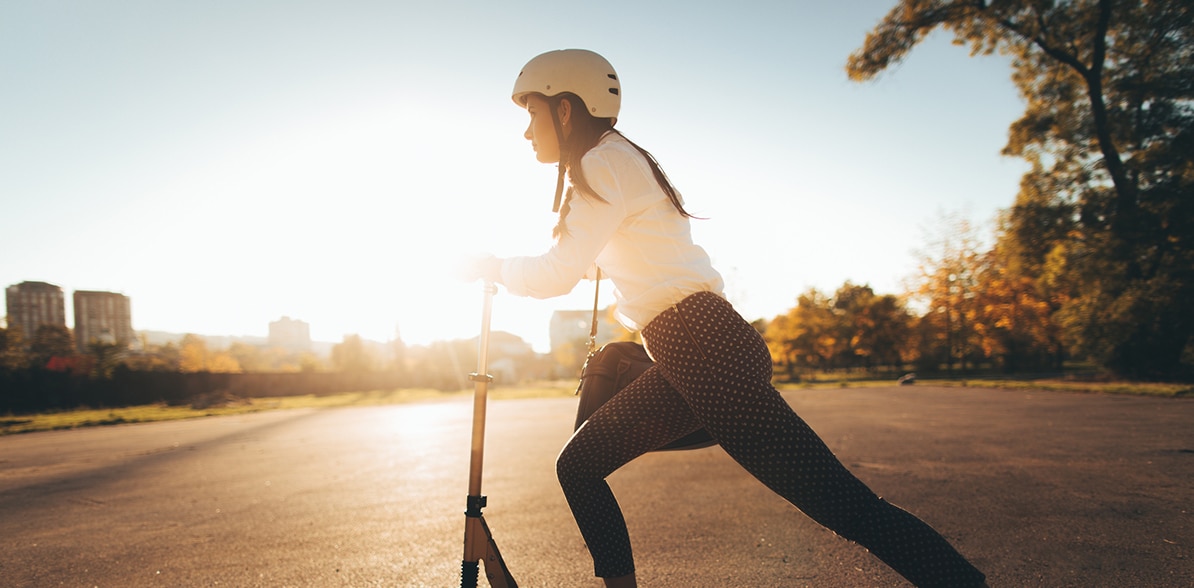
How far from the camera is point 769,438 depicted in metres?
1.69

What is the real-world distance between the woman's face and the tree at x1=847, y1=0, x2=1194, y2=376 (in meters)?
18.9

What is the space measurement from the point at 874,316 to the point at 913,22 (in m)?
30.5

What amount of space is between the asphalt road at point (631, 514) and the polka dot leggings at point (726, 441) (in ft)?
4.11

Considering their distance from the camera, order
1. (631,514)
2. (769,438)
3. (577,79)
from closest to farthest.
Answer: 1. (769,438)
2. (577,79)
3. (631,514)

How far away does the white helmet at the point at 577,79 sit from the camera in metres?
2.08

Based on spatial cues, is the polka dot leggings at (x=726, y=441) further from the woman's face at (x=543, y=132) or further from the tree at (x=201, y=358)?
the tree at (x=201, y=358)

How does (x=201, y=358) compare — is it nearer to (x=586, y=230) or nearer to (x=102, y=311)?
(x=102, y=311)

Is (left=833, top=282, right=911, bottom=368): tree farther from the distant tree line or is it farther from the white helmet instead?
the white helmet

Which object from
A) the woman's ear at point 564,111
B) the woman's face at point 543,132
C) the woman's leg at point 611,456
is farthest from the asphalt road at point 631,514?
the woman's ear at point 564,111

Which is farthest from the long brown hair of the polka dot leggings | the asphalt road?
the asphalt road

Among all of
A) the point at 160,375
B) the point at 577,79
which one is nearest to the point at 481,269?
the point at 577,79

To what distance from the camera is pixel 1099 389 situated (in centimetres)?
1446

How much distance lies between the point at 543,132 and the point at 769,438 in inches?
51.6

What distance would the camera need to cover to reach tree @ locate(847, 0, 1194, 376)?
15.4 m
